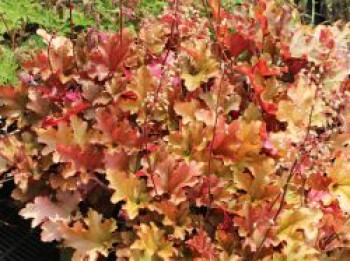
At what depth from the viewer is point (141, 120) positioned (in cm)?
213

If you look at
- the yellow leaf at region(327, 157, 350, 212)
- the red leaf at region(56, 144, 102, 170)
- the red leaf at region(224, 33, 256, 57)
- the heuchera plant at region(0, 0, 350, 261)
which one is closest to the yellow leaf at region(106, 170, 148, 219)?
the heuchera plant at region(0, 0, 350, 261)

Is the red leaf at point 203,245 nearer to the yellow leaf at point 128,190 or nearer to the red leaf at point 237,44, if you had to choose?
the yellow leaf at point 128,190

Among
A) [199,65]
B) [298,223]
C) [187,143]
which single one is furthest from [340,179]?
[199,65]

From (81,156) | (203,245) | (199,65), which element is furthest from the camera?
(199,65)

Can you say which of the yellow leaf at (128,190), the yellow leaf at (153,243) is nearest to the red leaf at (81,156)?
the yellow leaf at (128,190)

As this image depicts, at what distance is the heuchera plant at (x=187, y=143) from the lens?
1.92 m

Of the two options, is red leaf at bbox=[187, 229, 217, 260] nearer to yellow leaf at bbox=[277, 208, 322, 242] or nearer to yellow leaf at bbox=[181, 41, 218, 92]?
yellow leaf at bbox=[277, 208, 322, 242]


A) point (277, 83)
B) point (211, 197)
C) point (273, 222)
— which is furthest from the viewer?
point (277, 83)

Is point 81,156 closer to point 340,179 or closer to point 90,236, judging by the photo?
point 90,236

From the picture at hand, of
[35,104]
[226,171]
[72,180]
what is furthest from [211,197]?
[35,104]

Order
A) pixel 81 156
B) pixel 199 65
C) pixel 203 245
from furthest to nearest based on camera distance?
pixel 199 65
pixel 81 156
pixel 203 245

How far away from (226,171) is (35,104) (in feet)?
2.09

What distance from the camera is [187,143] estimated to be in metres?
2.07

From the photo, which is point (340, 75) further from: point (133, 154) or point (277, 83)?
point (133, 154)
